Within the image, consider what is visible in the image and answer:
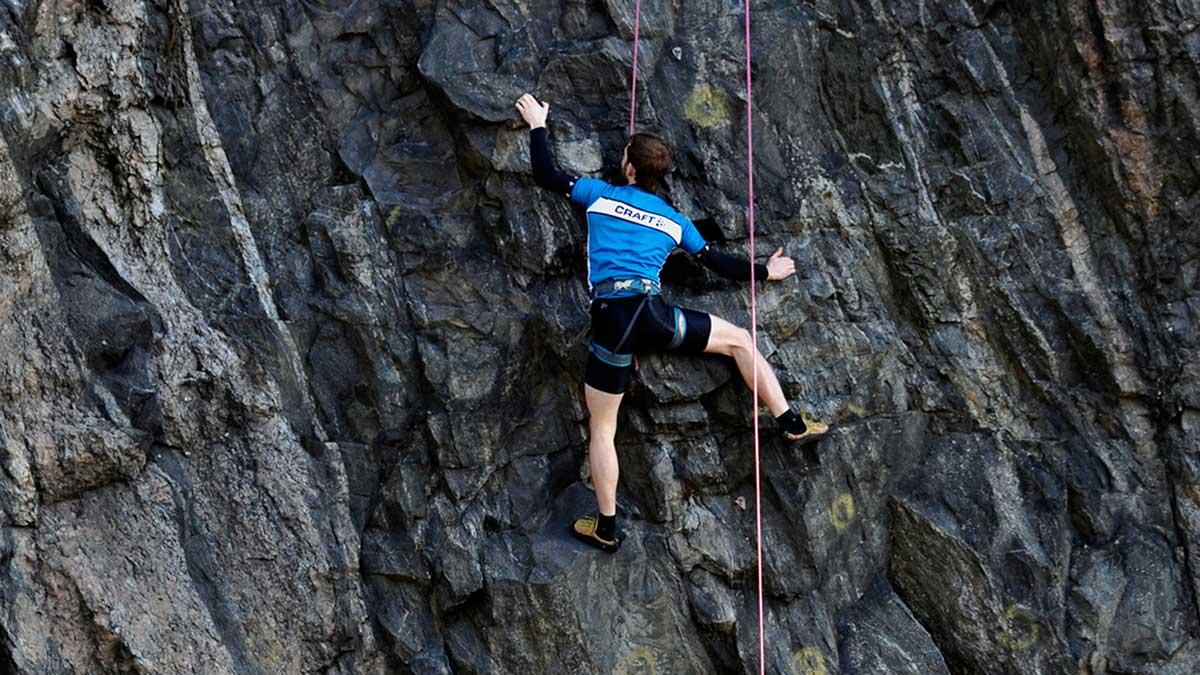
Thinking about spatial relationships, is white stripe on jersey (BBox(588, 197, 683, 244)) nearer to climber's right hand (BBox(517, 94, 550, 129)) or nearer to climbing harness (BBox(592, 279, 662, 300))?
climbing harness (BBox(592, 279, 662, 300))

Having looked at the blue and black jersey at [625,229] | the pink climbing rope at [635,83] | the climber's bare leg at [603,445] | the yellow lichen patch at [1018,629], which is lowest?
the yellow lichen patch at [1018,629]

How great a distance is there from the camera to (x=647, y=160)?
676 cm

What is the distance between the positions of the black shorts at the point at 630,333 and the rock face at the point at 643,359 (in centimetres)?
27

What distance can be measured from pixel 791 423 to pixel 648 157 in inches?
72.1

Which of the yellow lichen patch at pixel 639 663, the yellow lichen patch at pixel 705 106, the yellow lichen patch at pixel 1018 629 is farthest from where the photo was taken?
the yellow lichen patch at pixel 705 106

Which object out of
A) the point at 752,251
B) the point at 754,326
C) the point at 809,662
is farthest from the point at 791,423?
the point at 809,662

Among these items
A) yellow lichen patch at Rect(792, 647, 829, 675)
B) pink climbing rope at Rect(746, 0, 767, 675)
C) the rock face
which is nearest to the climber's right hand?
the rock face

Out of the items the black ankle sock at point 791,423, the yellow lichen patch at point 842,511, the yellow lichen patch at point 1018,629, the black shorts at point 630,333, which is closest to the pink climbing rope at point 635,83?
the black shorts at point 630,333

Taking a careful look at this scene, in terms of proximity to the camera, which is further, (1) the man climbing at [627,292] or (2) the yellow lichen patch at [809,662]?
(2) the yellow lichen patch at [809,662]

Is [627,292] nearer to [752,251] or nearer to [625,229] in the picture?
[625,229]

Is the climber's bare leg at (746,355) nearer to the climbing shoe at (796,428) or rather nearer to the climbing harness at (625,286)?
the climbing shoe at (796,428)

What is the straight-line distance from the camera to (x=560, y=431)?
7.41 m

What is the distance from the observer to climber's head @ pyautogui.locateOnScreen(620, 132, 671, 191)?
6770mm

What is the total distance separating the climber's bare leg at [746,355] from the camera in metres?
6.94
